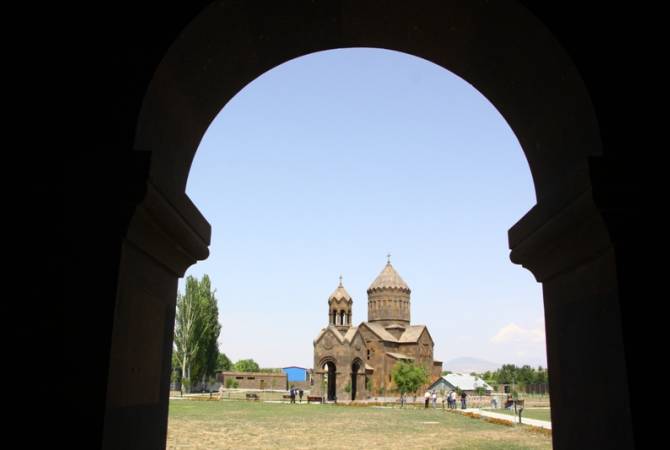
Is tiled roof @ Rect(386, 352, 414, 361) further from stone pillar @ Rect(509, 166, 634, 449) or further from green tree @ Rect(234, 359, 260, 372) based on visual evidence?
green tree @ Rect(234, 359, 260, 372)

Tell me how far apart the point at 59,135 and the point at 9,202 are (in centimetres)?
42

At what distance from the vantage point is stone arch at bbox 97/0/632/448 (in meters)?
2.66

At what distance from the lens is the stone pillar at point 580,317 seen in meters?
2.57

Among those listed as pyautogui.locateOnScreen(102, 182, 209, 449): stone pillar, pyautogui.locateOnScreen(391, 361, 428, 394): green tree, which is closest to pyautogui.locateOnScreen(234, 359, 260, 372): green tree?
pyautogui.locateOnScreen(391, 361, 428, 394): green tree

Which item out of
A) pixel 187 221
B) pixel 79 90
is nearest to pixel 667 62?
pixel 187 221

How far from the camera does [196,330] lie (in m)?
48.0

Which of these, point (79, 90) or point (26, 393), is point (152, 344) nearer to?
point (26, 393)

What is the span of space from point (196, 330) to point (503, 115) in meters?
47.4

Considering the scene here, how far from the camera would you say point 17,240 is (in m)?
2.60

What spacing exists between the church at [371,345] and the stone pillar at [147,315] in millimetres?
43605

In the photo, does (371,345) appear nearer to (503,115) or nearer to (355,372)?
(355,372)

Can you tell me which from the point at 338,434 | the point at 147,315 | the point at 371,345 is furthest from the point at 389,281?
the point at 147,315

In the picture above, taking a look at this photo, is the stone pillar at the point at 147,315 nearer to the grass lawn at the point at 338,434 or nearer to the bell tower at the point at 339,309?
the grass lawn at the point at 338,434

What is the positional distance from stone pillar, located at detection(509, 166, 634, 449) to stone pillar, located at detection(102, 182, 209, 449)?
7.15 ft
